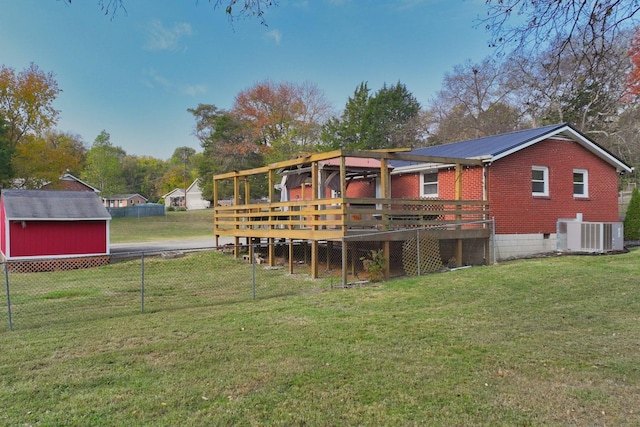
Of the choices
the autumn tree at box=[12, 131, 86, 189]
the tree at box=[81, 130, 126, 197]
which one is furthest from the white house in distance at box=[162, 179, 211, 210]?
the autumn tree at box=[12, 131, 86, 189]

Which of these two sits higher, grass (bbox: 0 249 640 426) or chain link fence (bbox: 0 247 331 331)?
grass (bbox: 0 249 640 426)

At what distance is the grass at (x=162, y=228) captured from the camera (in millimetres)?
30462

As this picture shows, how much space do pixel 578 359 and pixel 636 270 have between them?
6.82 m

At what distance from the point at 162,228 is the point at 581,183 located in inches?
1223

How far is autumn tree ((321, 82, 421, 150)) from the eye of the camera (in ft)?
133

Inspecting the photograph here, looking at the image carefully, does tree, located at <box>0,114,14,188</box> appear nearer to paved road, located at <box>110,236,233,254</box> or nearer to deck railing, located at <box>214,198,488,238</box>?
paved road, located at <box>110,236,233,254</box>

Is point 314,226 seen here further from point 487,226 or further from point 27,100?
point 27,100

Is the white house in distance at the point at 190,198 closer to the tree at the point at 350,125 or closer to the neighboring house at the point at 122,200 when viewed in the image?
the neighboring house at the point at 122,200

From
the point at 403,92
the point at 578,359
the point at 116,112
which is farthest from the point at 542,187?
the point at 403,92

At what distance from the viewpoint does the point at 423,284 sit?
962 centimetres

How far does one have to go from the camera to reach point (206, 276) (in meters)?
12.9

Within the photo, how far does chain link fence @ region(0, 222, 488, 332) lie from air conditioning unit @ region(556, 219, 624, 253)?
3.55 m

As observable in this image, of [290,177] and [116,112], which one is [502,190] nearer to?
[290,177]

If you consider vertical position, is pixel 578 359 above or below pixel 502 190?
below
